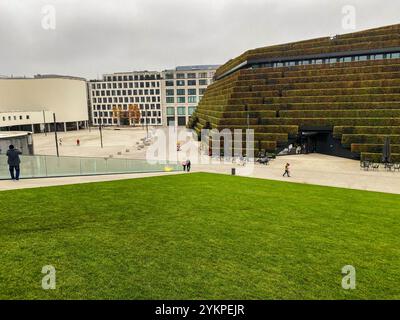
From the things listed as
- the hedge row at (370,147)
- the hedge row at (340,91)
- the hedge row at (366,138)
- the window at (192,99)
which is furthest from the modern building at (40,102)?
the hedge row at (370,147)

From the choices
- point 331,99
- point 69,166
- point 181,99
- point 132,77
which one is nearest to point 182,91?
point 181,99

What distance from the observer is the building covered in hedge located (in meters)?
37.6

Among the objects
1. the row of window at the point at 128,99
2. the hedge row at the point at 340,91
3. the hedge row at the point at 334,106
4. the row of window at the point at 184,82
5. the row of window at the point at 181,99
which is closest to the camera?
the hedge row at the point at 334,106

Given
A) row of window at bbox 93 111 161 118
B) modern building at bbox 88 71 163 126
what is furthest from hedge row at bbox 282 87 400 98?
row of window at bbox 93 111 161 118

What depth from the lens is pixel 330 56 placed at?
48.4 metres

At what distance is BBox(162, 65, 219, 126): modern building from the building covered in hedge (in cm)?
6744

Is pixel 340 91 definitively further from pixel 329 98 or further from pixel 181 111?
pixel 181 111

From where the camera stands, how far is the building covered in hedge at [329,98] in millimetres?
37594

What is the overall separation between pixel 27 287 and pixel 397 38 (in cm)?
5000

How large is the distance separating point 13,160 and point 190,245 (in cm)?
1397

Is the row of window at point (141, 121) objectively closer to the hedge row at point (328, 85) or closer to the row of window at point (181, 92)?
the row of window at point (181, 92)

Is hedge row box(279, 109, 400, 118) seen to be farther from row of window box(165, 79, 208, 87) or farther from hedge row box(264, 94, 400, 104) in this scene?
row of window box(165, 79, 208, 87)

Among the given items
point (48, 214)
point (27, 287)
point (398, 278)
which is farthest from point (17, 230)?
point (398, 278)
